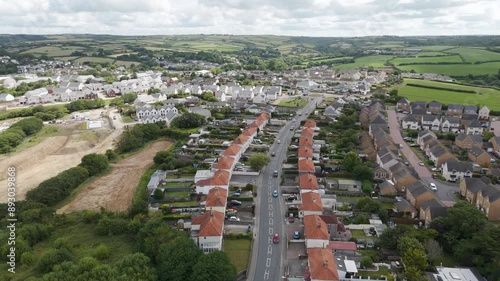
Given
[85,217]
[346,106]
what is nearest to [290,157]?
[85,217]

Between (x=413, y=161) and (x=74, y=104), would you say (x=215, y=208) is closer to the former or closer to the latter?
(x=413, y=161)

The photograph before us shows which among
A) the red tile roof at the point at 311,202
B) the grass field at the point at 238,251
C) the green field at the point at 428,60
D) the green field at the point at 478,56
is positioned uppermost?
the green field at the point at 478,56

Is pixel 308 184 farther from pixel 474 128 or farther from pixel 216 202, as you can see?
pixel 474 128

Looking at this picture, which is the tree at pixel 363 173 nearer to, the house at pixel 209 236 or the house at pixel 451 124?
the house at pixel 209 236

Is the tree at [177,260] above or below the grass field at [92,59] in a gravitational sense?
below

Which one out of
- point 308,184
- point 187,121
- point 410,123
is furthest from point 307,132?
point 187,121

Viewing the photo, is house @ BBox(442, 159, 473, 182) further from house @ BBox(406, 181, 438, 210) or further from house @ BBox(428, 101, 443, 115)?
house @ BBox(428, 101, 443, 115)

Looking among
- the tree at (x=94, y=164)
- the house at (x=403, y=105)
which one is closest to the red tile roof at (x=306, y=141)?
the tree at (x=94, y=164)
